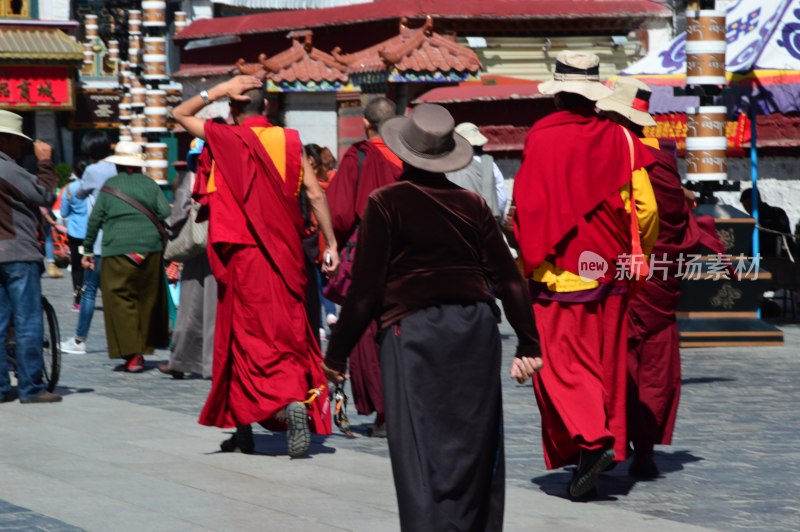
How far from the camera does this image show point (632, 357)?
338 inches

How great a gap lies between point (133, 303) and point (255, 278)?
13.8 feet

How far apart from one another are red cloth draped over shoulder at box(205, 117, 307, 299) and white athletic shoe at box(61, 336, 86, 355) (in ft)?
19.2

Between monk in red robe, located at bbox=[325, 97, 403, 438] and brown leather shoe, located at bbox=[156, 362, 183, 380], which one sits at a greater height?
monk in red robe, located at bbox=[325, 97, 403, 438]

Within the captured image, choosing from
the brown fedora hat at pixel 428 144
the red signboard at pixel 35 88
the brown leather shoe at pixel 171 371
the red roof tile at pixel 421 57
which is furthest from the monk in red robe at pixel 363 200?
the red signboard at pixel 35 88

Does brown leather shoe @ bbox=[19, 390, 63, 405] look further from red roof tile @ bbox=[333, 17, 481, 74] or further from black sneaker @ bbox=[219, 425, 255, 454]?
red roof tile @ bbox=[333, 17, 481, 74]

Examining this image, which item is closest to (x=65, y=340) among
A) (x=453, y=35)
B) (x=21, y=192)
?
(x=21, y=192)

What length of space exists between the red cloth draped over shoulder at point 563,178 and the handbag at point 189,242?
183 inches

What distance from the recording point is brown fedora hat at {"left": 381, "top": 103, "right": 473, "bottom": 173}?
5914mm

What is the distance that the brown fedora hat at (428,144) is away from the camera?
5.91m

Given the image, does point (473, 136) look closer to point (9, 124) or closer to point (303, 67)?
point (9, 124)

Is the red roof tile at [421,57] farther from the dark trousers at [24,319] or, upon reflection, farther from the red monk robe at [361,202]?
the red monk robe at [361,202]

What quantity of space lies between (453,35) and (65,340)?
10006 millimetres

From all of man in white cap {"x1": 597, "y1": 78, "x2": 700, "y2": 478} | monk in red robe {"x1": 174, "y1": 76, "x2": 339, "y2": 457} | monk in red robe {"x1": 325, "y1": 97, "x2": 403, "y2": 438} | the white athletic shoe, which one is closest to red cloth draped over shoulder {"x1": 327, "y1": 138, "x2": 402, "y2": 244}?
monk in red robe {"x1": 325, "y1": 97, "x2": 403, "y2": 438}

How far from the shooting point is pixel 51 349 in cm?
1145
